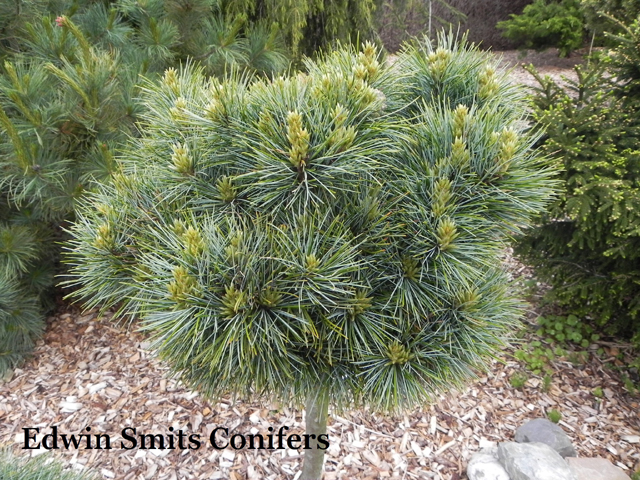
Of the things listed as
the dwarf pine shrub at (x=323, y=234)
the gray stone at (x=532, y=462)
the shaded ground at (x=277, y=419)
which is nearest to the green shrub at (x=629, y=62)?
the shaded ground at (x=277, y=419)

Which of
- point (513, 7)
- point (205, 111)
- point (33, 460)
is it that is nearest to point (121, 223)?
point (205, 111)

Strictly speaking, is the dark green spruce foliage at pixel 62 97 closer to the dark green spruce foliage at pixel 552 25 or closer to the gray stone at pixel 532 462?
the gray stone at pixel 532 462

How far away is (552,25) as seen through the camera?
689cm

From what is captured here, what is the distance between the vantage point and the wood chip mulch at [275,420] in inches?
86.4

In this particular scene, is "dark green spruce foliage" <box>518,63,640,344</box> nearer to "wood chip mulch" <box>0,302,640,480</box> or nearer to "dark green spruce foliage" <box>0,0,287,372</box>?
"wood chip mulch" <box>0,302,640,480</box>

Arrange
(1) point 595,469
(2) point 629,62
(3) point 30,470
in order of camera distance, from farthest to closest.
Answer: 1. (2) point 629,62
2. (1) point 595,469
3. (3) point 30,470

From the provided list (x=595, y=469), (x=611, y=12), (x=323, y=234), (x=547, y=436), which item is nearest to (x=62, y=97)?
(x=323, y=234)

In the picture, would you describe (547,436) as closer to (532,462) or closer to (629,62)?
(532,462)

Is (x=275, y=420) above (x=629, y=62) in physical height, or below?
below

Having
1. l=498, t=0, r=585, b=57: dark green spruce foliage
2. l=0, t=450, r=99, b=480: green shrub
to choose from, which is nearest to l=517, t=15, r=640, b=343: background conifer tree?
l=0, t=450, r=99, b=480: green shrub

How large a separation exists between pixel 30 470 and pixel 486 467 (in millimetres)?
1837

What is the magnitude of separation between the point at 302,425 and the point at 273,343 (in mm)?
1494

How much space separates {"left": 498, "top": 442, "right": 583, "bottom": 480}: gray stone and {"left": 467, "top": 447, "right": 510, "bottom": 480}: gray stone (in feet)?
0.09

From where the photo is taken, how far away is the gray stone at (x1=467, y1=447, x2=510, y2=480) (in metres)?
2.08
